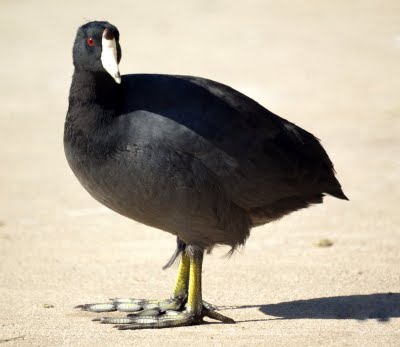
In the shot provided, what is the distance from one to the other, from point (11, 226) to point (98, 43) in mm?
4106

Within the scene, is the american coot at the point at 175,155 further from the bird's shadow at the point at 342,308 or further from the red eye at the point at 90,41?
the bird's shadow at the point at 342,308

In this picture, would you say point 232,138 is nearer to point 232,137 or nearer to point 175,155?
point 232,137

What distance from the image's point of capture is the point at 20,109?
1523 centimetres

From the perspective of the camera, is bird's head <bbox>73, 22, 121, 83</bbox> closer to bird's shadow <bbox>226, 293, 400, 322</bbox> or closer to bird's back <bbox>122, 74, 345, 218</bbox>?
bird's back <bbox>122, 74, 345, 218</bbox>

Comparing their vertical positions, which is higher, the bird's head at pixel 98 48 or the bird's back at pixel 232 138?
the bird's head at pixel 98 48

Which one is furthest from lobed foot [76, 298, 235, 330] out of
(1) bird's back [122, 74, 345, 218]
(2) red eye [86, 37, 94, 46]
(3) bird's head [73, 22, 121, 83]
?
(2) red eye [86, 37, 94, 46]

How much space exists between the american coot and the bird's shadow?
534mm

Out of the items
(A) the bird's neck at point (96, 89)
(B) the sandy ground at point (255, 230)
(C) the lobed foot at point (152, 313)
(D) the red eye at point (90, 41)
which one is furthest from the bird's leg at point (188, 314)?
(D) the red eye at point (90, 41)

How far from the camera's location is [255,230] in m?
9.61

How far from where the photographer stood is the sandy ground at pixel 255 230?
22.5 feet

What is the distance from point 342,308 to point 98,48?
254 centimetres

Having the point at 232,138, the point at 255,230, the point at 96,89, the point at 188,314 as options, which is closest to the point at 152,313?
the point at 188,314

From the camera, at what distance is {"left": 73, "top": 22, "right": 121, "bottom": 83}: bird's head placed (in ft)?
20.8

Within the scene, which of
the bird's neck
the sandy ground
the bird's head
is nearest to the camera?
the bird's head
